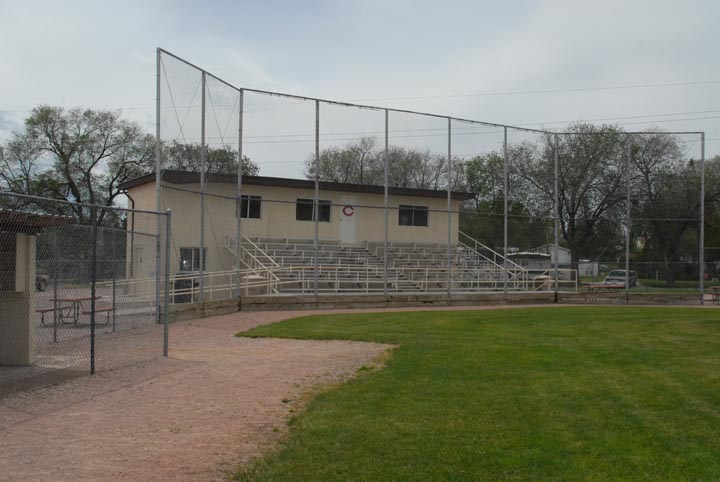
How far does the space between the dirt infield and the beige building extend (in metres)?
7.39

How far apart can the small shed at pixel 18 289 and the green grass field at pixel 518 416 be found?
4.65 metres

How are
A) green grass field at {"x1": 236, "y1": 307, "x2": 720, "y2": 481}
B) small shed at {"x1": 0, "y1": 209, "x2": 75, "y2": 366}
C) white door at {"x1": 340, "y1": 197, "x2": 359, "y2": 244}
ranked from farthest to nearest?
1. white door at {"x1": 340, "y1": 197, "x2": 359, "y2": 244}
2. small shed at {"x1": 0, "y1": 209, "x2": 75, "y2": 366}
3. green grass field at {"x1": 236, "y1": 307, "x2": 720, "y2": 481}

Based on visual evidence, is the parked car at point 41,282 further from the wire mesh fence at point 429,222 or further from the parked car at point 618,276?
the parked car at point 618,276

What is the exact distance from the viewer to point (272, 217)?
26.0m

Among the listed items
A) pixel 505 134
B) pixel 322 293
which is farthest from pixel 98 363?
pixel 505 134

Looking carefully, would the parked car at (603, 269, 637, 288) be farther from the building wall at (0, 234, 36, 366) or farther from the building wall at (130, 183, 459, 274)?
the building wall at (0, 234, 36, 366)

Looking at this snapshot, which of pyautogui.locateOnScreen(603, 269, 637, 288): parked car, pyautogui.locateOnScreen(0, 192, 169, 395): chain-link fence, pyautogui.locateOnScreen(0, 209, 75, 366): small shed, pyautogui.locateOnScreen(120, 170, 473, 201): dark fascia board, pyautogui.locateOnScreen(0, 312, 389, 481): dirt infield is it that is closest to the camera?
pyautogui.locateOnScreen(0, 312, 389, 481): dirt infield

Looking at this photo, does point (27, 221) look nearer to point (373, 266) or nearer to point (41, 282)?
point (41, 282)

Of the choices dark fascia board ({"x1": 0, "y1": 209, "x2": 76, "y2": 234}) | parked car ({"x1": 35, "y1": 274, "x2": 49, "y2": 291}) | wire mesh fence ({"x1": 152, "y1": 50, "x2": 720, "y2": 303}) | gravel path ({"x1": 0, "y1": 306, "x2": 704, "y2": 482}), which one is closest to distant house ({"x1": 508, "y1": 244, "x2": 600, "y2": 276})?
wire mesh fence ({"x1": 152, "y1": 50, "x2": 720, "y2": 303})

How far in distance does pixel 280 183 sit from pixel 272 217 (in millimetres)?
1377

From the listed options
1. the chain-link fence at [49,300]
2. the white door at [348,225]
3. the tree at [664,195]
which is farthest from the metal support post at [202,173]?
the tree at [664,195]

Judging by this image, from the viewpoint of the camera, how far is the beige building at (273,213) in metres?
18.1

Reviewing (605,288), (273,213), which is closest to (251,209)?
(273,213)

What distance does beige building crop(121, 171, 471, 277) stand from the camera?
1806 cm
